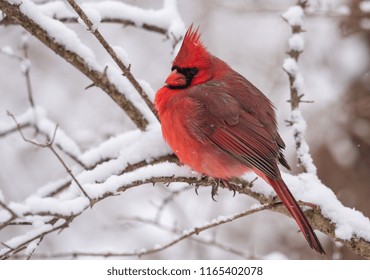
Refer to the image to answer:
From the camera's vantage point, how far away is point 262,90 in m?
6.29

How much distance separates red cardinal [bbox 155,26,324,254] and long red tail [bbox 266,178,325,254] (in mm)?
218

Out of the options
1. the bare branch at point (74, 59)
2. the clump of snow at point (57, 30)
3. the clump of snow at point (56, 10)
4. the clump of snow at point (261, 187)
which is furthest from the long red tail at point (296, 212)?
the clump of snow at point (56, 10)

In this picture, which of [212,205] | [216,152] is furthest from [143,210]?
[216,152]

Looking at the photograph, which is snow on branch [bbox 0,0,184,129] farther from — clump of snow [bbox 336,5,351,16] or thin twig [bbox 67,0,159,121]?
clump of snow [bbox 336,5,351,16]

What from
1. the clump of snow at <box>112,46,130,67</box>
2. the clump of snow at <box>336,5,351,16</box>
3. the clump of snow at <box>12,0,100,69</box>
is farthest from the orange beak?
the clump of snow at <box>336,5,351,16</box>

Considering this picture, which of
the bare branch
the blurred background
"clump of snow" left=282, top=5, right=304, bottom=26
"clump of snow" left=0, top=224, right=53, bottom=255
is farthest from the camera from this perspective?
the blurred background

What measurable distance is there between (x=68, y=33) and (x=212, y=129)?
891 millimetres

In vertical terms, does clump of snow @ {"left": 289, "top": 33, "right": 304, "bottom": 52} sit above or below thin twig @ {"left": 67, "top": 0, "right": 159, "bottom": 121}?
above

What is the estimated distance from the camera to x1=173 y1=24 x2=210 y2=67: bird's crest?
3045mm

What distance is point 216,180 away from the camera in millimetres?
2934

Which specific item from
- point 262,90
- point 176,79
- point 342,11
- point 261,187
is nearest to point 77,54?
point 176,79

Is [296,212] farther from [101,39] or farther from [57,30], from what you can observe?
[57,30]

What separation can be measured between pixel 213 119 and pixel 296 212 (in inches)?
29.7
